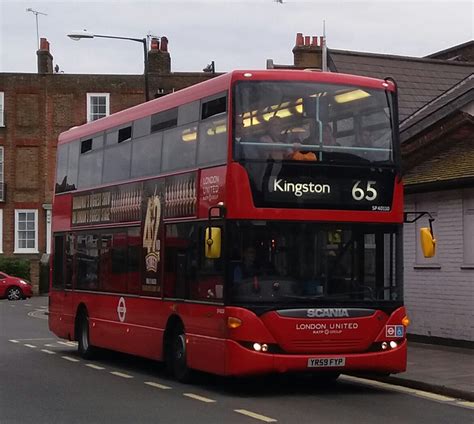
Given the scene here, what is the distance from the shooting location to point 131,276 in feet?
52.9

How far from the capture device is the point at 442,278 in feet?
63.7

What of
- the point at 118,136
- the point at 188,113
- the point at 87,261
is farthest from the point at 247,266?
the point at 87,261

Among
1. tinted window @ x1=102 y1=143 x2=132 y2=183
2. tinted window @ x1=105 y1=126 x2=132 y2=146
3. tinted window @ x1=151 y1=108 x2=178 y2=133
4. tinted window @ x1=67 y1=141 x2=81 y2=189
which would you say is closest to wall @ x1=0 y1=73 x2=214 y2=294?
tinted window @ x1=67 y1=141 x2=81 y2=189

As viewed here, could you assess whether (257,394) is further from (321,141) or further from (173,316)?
(321,141)

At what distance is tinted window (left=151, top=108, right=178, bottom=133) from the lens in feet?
49.0

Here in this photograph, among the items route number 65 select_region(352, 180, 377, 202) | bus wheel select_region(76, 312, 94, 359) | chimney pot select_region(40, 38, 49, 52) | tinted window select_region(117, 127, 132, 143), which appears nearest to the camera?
route number 65 select_region(352, 180, 377, 202)

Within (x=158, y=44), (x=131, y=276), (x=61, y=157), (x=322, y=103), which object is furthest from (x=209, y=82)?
(x=158, y=44)

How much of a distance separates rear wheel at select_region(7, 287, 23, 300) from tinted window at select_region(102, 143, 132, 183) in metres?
27.6

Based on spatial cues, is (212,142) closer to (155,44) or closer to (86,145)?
(86,145)

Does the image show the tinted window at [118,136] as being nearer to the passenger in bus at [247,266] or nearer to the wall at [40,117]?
the passenger in bus at [247,266]

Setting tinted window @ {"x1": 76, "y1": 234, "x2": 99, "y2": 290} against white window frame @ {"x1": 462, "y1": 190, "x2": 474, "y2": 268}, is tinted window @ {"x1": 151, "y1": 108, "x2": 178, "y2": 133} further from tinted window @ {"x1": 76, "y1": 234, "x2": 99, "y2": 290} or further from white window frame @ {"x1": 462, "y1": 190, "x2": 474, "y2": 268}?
white window frame @ {"x1": 462, "y1": 190, "x2": 474, "y2": 268}

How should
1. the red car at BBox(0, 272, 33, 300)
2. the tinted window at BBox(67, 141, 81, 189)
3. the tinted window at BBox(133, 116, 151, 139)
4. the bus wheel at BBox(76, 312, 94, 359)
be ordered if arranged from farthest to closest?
1. the red car at BBox(0, 272, 33, 300)
2. the tinted window at BBox(67, 141, 81, 189)
3. the bus wheel at BBox(76, 312, 94, 359)
4. the tinted window at BBox(133, 116, 151, 139)

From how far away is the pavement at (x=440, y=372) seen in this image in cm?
1317

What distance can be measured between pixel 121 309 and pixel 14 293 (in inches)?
1122
